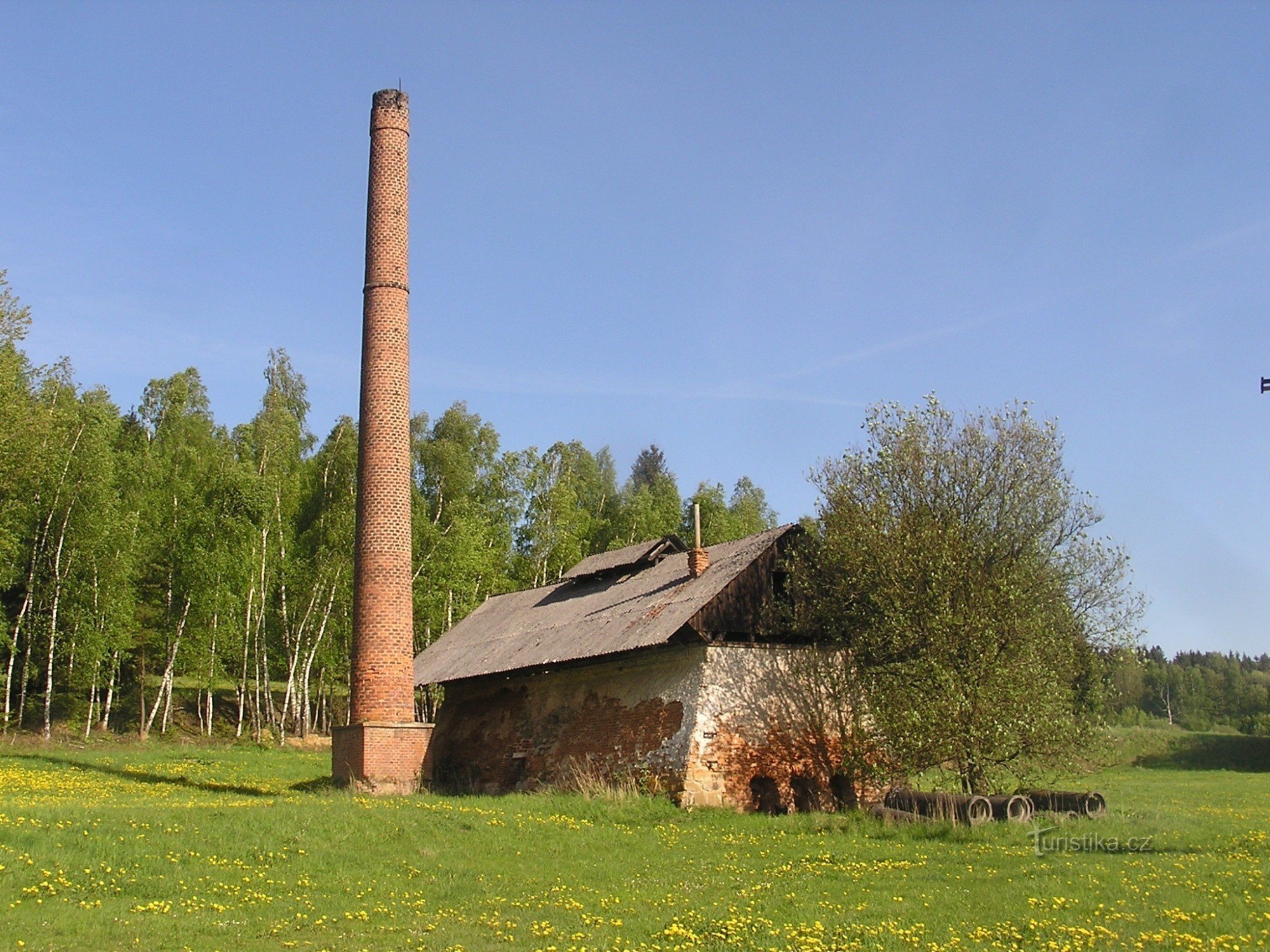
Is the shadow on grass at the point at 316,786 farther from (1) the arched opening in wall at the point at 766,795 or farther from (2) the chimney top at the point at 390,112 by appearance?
(2) the chimney top at the point at 390,112

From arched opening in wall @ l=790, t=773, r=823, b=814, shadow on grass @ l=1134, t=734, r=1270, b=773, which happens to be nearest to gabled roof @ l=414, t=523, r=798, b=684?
arched opening in wall @ l=790, t=773, r=823, b=814

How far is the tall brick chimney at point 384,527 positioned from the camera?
22.5 m

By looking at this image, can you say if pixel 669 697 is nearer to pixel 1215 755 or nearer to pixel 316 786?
pixel 316 786

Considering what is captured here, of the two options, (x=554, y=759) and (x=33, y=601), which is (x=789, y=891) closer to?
(x=554, y=759)

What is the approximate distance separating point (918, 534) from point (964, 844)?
6.31m

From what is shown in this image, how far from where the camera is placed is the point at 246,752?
34.4m

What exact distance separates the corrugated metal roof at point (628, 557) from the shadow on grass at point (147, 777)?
8.59 m

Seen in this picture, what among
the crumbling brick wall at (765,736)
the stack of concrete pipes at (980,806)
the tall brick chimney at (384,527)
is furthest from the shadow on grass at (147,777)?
the stack of concrete pipes at (980,806)

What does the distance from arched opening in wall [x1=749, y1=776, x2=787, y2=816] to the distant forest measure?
7.11 meters

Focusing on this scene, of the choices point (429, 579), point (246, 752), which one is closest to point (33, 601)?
point (246, 752)

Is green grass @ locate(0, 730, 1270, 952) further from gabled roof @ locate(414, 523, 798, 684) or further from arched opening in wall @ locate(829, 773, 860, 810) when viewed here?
gabled roof @ locate(414, 523, 798, 684)

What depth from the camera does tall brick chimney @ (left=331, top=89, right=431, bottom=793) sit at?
22.5 m

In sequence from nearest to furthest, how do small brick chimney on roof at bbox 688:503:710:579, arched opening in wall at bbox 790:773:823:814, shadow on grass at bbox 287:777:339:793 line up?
arched opening in wall at bbox 790:773:823:814, small brick chimney on roof at bbox 688:503:710:579, shadow on grass at bbox 287:777:339:793

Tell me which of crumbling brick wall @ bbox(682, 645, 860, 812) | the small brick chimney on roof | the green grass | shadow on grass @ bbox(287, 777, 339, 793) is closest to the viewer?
the green grass
